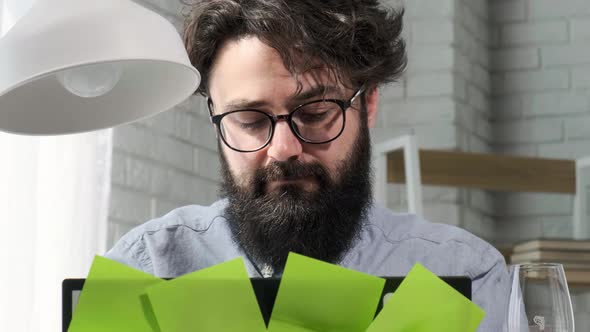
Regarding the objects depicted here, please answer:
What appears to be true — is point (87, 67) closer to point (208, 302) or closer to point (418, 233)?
point (208, 302)

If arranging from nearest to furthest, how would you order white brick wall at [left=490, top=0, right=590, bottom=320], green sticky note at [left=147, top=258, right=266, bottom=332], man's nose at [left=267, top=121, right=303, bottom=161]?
green sticky note at [left=147, top=258, right=266, bottom=332] < man's nose at [left=267, top=121, right=303, bottom=161] < white brick wall at [left=490, top=0, right=590, bottom=320]

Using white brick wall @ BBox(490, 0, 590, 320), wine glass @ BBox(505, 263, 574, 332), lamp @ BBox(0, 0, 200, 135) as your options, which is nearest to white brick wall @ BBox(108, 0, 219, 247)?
white brick wall @ BBox(490, 0, 590, 320)

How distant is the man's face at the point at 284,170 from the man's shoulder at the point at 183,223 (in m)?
0.05

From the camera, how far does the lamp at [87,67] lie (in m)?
0.67

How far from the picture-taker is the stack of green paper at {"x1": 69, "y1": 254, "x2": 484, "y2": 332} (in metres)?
0.60

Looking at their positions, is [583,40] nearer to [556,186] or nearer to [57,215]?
[556,186]

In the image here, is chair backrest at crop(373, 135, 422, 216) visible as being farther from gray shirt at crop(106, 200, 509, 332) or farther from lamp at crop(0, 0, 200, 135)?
lamp at crop(0, 0, 200, 135)

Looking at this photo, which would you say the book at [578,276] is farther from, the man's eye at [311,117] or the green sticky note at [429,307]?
the green sticky note at [429,307]

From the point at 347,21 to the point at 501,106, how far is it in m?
1.59

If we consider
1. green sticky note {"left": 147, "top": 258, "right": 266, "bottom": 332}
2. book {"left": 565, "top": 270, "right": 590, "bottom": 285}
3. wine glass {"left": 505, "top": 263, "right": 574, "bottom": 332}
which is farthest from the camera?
book {"left": 565, "top": 270, "right": 590, "bottom": 285}

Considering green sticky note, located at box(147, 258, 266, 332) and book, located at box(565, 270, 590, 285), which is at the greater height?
green sticky note, located at box(147, 258, 266, 332)

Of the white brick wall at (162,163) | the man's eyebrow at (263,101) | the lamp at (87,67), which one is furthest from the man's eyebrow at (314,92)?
the white brick wall at (162,163)

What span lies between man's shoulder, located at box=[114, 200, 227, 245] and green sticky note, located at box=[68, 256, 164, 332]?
27.0 inches

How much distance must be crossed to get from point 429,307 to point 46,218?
3.66ft
